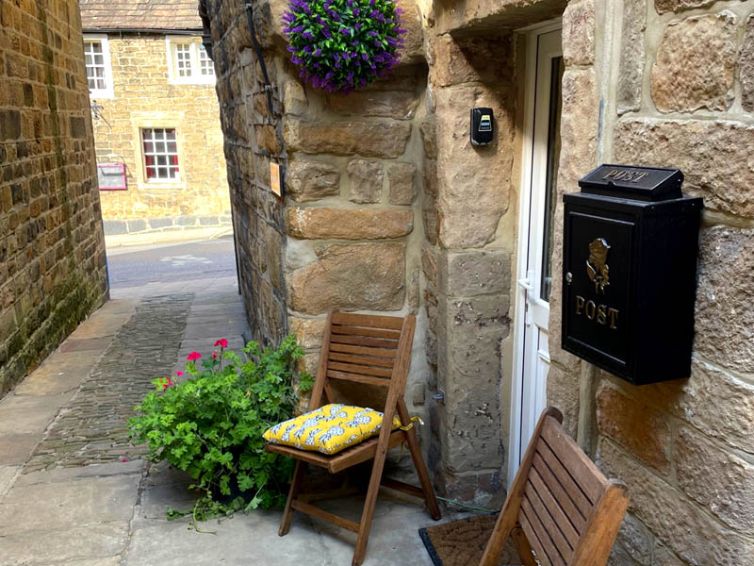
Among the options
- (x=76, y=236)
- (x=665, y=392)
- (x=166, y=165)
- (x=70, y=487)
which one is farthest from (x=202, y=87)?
(x=665, y=392)

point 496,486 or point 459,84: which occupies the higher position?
point 459,84

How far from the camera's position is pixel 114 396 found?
177 inches

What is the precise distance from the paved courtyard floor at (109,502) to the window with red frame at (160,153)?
11.3m

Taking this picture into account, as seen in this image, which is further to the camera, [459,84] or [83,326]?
[83,326]

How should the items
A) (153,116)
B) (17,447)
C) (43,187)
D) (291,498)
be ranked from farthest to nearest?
(153,116) < (43,187) < (17,447) < (291,498)

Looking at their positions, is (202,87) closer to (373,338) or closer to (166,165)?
(166,165)

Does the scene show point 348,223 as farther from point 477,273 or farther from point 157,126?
point 157,126

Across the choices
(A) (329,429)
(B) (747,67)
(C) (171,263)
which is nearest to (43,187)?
(A) (329,429)

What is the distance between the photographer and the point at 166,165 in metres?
16.0

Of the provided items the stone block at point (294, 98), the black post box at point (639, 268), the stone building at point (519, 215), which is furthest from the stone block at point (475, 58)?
the black post box at point (639, 268)

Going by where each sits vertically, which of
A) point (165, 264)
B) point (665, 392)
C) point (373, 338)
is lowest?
point (165, 264)

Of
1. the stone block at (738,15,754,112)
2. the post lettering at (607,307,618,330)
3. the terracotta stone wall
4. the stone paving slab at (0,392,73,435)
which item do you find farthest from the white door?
the terracotta stone wall

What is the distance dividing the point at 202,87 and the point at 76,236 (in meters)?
9.48

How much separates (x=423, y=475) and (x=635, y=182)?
71.0 inches
